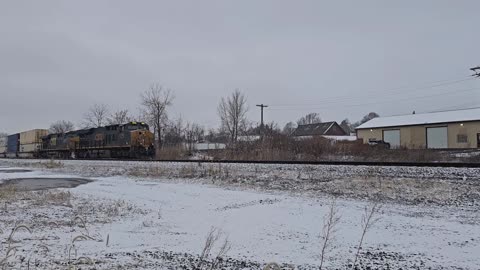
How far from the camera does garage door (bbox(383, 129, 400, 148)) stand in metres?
57.2

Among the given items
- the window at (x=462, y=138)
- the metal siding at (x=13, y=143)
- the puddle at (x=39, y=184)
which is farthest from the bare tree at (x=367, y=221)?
the metal siding at (x=13, y=143)

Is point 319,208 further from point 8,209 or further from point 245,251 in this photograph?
point 8,209

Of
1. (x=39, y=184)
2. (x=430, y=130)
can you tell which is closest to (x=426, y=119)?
(x=430, y=130)

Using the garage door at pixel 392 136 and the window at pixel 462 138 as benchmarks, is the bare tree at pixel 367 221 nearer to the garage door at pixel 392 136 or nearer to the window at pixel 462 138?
the window at pixel 462 138

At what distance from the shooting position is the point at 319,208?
9461 mm

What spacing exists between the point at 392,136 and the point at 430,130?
572 cm

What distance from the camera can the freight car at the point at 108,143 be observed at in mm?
33875

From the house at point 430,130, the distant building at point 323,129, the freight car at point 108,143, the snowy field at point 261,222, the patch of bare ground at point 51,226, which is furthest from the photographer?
the distant building at point 323,129

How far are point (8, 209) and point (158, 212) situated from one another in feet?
11.7

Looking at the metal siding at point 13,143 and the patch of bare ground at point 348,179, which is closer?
the patch of bare ground at point 348,179

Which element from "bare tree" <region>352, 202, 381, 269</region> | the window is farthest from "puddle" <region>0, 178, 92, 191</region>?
the window

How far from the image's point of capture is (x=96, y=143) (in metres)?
39.4

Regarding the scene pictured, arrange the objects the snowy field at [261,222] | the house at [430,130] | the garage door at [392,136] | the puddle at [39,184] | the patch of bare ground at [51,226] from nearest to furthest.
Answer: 1. the patch of bare ground at [51,226]
2. the snowy field at [261,222]
3. the puddle at [39,184]
4. the house at [430,130]
5. the garage door at [392,136]

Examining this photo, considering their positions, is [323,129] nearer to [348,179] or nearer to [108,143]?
[108,143]
